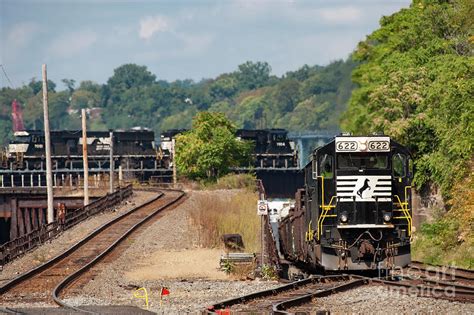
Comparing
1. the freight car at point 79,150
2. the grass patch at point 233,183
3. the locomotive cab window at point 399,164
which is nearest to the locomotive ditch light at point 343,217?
the locomotive cab window at point 399,164

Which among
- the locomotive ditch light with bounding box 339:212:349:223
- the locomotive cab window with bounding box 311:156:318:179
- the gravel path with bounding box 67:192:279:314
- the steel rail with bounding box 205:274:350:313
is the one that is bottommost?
the gravel path with bounding box 67:192:279:314

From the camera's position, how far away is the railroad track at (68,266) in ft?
88.6

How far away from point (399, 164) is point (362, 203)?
1501mm

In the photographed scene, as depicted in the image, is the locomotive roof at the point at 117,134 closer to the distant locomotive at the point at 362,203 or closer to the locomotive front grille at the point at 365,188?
the distant locomotive at the point at 362,203

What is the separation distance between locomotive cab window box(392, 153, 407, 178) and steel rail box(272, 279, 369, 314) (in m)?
3.88

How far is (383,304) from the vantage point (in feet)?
73.2

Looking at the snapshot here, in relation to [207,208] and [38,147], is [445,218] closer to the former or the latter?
[207,208]

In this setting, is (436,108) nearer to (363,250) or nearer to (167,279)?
(363,250)

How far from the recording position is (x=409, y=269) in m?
30.3

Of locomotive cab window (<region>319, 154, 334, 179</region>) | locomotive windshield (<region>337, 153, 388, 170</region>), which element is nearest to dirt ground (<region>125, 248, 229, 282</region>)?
locomotive cab window (<region>319, 154, 334, 179</region>)

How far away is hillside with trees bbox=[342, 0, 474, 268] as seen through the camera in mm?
39719

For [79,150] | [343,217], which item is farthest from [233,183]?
[343,217]

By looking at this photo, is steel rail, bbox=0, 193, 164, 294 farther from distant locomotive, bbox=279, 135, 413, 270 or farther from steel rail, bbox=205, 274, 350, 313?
distant locomotive, bbox=279, 135, 413, 270

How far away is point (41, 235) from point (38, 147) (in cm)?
7737
